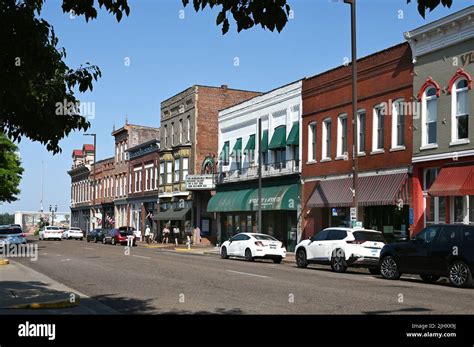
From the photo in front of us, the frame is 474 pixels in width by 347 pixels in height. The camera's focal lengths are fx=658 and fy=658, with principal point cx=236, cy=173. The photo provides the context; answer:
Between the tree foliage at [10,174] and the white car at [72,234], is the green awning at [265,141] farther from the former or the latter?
the white car at [72,234]

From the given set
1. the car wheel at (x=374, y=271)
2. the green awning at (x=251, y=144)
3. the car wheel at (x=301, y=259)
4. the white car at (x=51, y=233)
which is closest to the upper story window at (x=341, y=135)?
the car wheel at (x=301, y=259)

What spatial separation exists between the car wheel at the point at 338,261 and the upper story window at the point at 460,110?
22.4 feet

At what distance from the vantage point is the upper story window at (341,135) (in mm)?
33906

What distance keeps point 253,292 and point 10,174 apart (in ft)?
149

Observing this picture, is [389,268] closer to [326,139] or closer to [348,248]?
[348,248]

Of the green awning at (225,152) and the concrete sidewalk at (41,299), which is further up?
the green awning at (225,152)

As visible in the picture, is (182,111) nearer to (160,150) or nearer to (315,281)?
(160,150)

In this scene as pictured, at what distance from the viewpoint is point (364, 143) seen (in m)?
32.1

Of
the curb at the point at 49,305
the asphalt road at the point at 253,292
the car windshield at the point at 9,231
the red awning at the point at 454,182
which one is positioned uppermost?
the red awning at the point at 454,182

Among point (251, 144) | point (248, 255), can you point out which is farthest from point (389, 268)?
point (251, 144)

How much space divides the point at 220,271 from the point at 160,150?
1473 inches

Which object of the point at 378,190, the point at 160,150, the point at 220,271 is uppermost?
the point at 160,150
